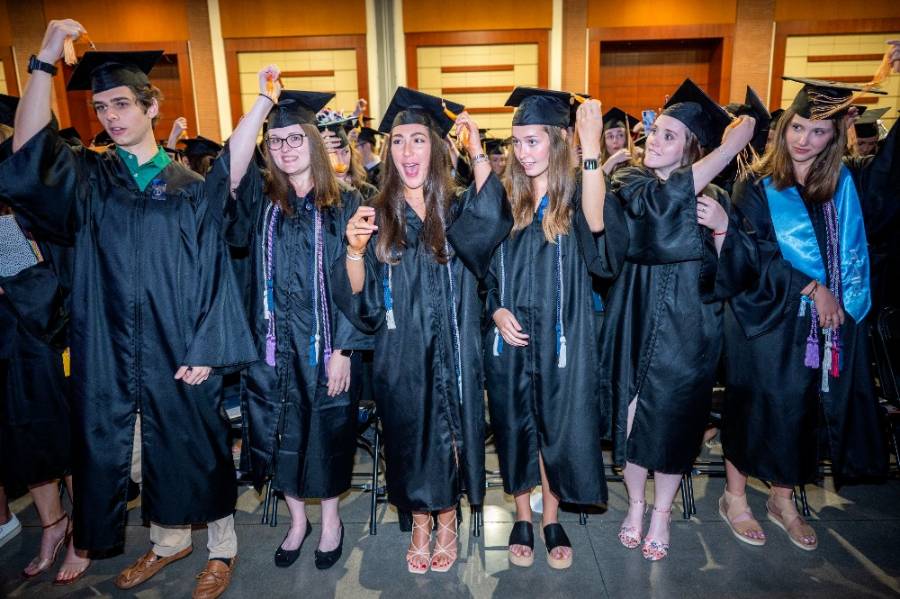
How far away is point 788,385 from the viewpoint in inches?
97.9

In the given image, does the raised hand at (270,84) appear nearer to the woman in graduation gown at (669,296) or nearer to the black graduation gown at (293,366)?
the black graduation gown at (293,366)

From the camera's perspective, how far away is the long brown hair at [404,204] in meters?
2.25

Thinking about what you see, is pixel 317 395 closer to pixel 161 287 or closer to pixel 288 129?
pixel 161 287

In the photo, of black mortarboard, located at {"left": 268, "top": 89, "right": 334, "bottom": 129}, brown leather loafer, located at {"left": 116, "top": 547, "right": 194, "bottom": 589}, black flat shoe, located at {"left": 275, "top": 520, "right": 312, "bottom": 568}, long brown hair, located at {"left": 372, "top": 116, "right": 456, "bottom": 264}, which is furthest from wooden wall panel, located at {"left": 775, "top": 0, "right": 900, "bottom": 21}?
brown leather loafer, located at {"left": 116, "top": 547, "right": 194, "bottom": 589}

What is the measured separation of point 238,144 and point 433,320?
1.11 meters

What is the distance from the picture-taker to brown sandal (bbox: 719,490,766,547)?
8.61ft

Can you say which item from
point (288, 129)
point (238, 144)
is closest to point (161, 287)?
point (238, 144)

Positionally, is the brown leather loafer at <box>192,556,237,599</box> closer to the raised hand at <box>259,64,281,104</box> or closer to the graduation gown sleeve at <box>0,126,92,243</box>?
the graduation gown sleeve at <box>0,126,92,243</box>

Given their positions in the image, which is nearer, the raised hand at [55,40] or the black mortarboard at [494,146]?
the raised hand at [55,40]

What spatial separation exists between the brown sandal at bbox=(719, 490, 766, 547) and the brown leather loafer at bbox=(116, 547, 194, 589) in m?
2.87

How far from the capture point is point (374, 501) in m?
2.77

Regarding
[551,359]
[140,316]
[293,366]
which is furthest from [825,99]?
[140,316]

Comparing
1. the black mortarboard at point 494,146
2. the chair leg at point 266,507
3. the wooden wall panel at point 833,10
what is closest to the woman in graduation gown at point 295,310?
the chair leg at point 266,507

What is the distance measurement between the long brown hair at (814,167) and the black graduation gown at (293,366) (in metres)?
2.07
